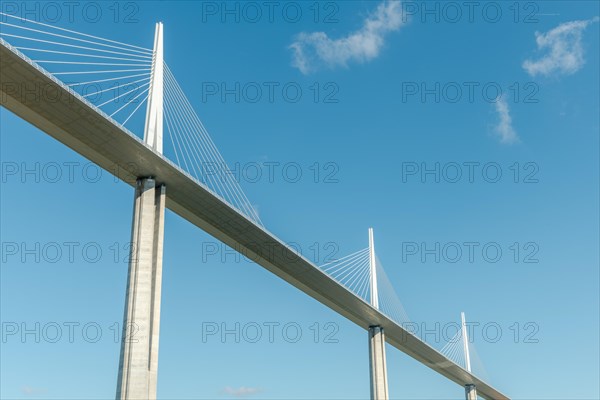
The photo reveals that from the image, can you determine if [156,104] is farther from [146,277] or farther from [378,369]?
[378,369]

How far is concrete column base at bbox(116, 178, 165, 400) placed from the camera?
20578 mm

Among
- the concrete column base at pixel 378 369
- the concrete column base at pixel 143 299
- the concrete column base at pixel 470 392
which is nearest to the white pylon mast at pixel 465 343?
the concrete column base at pixel 470 392

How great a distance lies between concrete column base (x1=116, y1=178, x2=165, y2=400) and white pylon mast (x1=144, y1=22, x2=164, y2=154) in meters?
1.69

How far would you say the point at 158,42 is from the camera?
78.8 ft

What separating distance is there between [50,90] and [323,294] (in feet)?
69.2

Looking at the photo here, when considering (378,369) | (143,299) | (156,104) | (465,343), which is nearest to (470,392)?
(465,343)

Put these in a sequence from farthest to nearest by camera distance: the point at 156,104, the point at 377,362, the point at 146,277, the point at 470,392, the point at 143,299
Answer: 1. the point at 470,392
2. the point at 377,362
3. the point at 156,104
4. the point at 146,277
5. the point at 143,299

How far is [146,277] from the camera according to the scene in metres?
21.7

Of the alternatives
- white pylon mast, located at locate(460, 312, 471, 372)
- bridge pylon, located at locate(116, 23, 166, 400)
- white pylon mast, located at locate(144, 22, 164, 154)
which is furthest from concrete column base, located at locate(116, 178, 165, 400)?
white pylon mast, located at locate(460, 312, 471, 372)

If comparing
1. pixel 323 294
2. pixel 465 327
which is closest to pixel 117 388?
pixel 323 294

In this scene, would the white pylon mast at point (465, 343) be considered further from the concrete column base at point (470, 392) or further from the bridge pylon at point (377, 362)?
the bridge pylon at point (377, 362)

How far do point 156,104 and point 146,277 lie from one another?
5945 millimetres

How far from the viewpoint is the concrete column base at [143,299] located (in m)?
20.6

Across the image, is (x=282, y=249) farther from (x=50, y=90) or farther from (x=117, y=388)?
(x=50, y=90)
